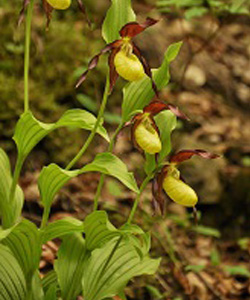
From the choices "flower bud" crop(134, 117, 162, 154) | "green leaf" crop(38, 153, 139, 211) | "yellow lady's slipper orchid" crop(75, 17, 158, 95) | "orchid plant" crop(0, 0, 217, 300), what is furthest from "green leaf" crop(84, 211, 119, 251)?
"yellow lady's slipper orchid" crop(75, 17, 158, 95)

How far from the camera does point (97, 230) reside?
172 centimetres

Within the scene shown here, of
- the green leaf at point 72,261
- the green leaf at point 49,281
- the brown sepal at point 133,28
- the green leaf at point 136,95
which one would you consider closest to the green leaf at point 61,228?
the green leaf at point 72,261

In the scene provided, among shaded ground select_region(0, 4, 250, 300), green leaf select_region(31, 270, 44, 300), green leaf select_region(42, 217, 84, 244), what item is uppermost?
green leaf select_region(42, 217, 84, 244)

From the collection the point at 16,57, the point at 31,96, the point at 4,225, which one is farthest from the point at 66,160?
the point at 4,225

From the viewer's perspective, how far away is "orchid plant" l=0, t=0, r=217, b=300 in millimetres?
1590

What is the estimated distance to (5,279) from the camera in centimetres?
176

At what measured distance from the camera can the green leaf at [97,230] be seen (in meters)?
1.66

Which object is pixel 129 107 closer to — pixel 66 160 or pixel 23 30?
pixel 66 160

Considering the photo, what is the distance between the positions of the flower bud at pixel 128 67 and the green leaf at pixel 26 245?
0.52m

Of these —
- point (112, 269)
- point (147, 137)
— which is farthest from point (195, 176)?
point (147, 137)

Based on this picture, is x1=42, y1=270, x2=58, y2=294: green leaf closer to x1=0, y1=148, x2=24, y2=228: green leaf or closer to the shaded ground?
x1=0, y1=148, x2=24, y2=228: green leaf

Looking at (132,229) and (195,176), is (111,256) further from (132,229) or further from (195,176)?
(195,176)

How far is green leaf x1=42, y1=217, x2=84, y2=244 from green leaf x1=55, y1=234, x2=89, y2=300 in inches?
4.3

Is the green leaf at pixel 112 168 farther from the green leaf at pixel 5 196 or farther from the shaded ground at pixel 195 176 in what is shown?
the shaded ground at pixel 195 176
